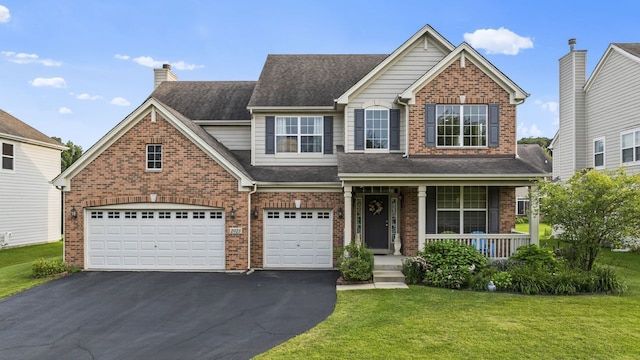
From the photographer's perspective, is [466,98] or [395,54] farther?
[395,54]

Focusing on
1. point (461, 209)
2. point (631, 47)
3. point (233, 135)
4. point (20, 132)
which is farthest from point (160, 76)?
point (631, 47)

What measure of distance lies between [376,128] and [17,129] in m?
20.6

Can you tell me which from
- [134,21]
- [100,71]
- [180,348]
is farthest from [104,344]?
[100,71]

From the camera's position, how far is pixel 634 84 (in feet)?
57.8

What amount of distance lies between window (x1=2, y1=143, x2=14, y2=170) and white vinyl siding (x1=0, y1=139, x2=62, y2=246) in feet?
0.77

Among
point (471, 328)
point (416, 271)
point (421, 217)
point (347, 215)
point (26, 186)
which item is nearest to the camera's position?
point (471, 328)

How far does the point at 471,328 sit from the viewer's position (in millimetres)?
7789

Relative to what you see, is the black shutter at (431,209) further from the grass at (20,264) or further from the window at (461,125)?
the grass at (20,264)

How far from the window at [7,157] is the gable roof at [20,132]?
522 millimetres

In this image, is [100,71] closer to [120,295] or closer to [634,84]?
[120,295]

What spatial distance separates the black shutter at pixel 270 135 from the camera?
15.8 meters

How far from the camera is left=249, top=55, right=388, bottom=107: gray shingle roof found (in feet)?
52.4

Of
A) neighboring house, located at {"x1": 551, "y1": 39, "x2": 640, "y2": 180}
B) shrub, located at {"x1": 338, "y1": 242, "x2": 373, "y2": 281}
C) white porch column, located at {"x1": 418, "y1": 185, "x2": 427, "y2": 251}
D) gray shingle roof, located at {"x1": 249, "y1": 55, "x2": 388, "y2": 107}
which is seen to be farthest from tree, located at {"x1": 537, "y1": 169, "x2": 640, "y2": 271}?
gray shingle roof, located at {"x1": 249, "y1": 55, "x2": 388, "y2": 107}

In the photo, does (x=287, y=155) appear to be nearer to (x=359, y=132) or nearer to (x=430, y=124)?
(x=359, y=132)
